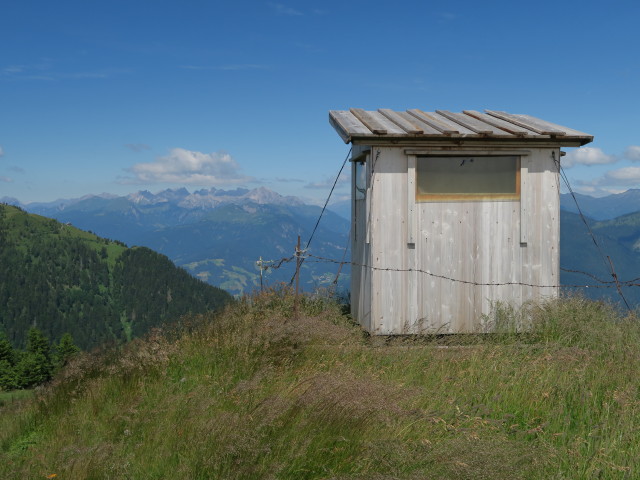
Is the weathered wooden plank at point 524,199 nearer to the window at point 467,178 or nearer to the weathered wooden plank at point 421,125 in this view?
the window at point 467,178

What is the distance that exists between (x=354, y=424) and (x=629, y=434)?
2.14 metres

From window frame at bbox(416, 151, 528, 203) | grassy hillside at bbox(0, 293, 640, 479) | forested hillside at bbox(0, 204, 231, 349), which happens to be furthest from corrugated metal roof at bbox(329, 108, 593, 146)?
forested hillside at bbox(0, 204, 231, 349)

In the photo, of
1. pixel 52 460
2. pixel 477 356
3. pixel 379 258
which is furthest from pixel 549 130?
pixel 52 460

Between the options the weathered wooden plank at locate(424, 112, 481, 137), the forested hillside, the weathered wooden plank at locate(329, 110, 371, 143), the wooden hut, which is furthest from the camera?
the forested hillside

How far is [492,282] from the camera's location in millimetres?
8695

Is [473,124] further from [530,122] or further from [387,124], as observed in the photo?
[387,124]

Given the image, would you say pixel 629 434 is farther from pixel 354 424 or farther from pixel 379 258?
pixel 379 258

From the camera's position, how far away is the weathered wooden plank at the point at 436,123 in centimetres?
843

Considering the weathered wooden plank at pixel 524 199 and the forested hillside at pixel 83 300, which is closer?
the weathered wooden plank at pixel 524 199

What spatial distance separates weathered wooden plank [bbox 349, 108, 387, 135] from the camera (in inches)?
325

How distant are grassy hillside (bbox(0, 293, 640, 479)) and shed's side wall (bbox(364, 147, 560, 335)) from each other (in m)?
0.92

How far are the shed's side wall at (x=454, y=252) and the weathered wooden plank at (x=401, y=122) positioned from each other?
412mm

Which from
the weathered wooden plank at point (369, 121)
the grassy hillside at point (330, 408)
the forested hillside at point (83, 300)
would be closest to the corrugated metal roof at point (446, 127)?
the weathered wooden plank at point (369, 121)

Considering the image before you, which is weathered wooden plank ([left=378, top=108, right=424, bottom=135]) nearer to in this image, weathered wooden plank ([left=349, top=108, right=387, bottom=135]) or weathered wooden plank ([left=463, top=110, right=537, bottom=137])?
weathered wooden plank ([left=349, top=108, right=387, bottom=135])
